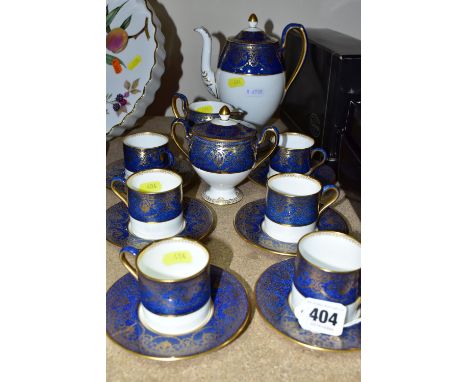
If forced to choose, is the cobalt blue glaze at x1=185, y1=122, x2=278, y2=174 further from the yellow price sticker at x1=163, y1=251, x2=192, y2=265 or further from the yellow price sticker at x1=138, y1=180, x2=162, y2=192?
the yellow price sticker at x1=163, y1=251, x2=192, y2=265

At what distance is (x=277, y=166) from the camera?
0.90 m

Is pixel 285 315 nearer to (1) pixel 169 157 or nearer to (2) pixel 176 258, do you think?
(2) pixel 176 258

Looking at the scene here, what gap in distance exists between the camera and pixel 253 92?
953 mm

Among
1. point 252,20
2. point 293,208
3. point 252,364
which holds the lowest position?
point 252,364

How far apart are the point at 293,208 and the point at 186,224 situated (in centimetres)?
19

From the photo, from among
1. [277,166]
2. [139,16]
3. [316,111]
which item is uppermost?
[139,16]

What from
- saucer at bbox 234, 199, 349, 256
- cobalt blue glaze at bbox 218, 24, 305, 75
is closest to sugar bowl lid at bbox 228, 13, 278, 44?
cobalt blue glaze at bbox 218, 24, 305, 75

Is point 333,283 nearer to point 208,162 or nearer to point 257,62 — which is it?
point 208,162

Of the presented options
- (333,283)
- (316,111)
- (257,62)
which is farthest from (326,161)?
(333,283)

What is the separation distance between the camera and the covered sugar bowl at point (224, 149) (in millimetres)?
793

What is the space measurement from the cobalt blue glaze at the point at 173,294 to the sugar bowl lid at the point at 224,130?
0.31 metres

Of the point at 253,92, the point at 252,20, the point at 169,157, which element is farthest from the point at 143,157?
the point at 252,20

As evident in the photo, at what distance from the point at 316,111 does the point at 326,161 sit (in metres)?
0.11

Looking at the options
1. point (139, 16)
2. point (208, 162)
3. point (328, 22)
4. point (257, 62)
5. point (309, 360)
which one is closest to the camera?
point (309, 360)
